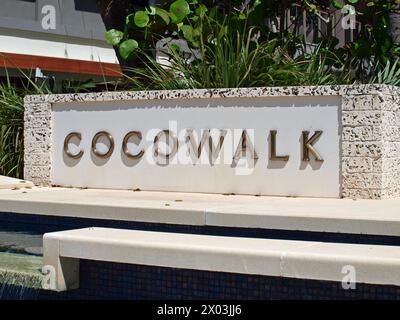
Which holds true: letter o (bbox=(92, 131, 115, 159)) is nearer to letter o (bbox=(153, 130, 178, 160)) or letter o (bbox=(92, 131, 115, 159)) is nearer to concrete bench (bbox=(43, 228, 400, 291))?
letter o (bbox=(153, 130, 178, 160))

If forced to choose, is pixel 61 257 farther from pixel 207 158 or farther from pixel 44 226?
A: pixel 207 158

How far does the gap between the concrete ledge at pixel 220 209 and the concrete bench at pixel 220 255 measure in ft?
4.02

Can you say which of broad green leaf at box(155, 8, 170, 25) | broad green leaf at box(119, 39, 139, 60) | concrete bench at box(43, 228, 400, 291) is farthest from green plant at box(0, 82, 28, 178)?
concrete bench at box(43, 228, 400, 291)

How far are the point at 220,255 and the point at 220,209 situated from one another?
2311mm

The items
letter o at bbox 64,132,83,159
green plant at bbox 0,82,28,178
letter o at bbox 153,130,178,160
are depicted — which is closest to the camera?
letter o at bbox 153,130,178,160

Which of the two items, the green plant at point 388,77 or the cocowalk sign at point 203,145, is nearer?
the cocowalk sign at point 203,145

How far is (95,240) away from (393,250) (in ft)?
6.95

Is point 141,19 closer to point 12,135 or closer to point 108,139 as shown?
point 108,139

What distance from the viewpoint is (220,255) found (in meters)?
5.27

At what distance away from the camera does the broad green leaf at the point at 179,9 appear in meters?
10.9

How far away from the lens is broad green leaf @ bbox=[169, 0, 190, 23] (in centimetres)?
1092

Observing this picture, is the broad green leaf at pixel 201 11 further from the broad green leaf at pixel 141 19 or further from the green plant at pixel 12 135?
the green plant at pixel 12 135

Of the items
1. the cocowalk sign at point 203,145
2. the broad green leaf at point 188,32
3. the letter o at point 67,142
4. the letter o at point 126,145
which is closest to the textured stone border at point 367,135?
the cocowalk sign at point 203,145

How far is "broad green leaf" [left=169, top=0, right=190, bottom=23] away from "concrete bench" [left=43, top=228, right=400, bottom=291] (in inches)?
206
